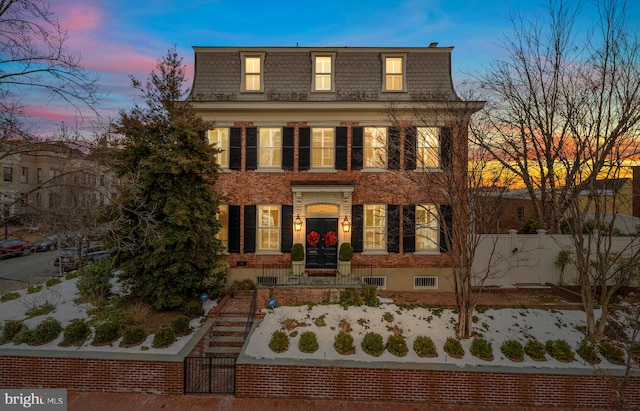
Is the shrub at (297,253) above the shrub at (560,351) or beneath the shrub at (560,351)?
above

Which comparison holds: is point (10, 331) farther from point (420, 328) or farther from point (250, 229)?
point (420, 328)

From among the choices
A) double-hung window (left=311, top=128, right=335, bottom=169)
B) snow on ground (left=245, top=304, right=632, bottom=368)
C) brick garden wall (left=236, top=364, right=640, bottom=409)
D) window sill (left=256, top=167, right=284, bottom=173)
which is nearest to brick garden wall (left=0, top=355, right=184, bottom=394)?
brick garden wall (left=236, top=364, right=640, bottom=409)

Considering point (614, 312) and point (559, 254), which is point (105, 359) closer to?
point (614, 312)

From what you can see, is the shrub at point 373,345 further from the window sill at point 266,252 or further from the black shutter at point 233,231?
the black shutter at point 233,231

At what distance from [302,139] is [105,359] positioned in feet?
33.2

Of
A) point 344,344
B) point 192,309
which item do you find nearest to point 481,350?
point 344,344

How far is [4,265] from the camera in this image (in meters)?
21.5

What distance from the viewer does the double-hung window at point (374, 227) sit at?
1420 cm

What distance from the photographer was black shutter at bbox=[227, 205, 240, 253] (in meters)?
14.2

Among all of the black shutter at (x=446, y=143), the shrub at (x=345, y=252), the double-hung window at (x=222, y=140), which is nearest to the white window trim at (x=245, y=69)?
the double-hung window at (x=222, y=140)

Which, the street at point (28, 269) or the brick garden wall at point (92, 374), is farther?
the street at point (28, 269)

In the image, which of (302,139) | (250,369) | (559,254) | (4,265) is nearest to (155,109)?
(302,139)

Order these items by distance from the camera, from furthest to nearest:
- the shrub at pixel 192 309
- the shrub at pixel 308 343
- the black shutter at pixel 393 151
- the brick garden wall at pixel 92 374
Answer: the black shutter at pixel 393 151 < the shrub at pixel 192 309 < the shrub at pixel 308 343 < the brick garden wall at pixel 92 374

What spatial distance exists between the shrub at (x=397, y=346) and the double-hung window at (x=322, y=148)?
8.01 metres
